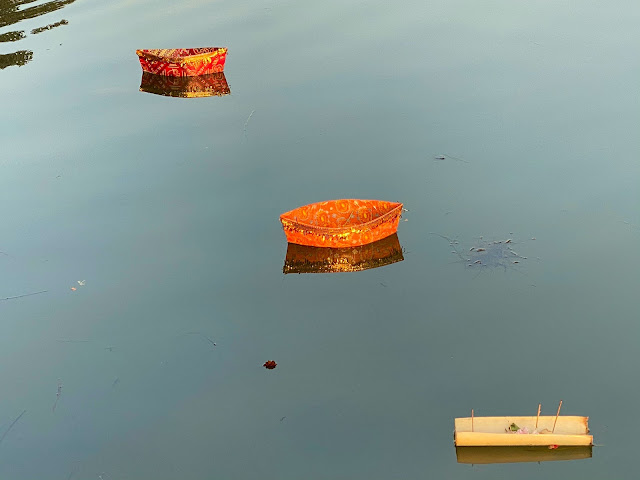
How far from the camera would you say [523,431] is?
18.1 meters

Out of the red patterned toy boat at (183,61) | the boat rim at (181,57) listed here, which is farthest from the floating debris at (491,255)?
the red patterned toy boat at (183,61)

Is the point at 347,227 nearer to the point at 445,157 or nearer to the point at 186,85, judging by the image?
the point at 445,157

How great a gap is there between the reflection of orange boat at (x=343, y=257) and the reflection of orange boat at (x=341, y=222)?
215 millimetres

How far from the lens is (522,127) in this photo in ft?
104

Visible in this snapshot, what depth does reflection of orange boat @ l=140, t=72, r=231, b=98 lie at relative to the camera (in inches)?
1533

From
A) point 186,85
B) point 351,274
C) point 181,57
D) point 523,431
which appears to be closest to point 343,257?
point 351,274

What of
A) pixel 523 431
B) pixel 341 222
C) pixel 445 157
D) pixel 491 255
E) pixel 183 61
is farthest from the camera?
pixel 183 61

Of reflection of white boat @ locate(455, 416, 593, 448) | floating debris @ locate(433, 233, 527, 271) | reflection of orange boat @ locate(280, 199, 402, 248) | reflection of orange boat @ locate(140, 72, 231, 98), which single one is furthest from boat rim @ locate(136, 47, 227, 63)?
reflection of white boat @ locate(455, 416, 593, 448)

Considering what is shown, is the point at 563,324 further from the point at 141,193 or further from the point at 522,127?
the point at 141,193

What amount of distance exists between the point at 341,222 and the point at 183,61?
710 inches

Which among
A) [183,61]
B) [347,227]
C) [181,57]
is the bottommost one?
[347,227]

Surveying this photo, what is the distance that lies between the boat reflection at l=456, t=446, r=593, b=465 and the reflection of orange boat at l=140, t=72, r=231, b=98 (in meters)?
24.8

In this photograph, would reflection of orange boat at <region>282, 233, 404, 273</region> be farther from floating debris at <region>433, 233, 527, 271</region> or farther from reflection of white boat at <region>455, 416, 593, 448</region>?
reflection of white boat at <region>455, 416, 593, 448</region>

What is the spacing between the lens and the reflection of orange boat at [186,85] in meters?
38.9
